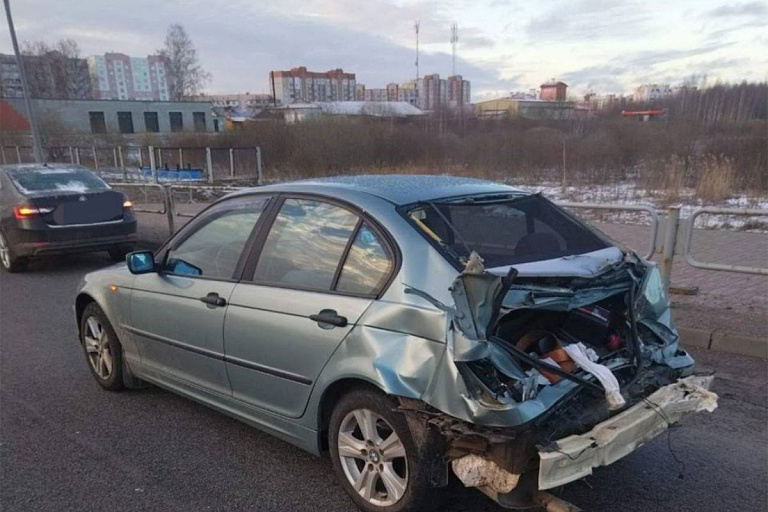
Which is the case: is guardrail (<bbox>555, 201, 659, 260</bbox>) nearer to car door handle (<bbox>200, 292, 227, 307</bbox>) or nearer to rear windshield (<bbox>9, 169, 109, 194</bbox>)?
car door handle (<bbox>200, 292, 227, 307</bbox>)

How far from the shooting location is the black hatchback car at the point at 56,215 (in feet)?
28.2

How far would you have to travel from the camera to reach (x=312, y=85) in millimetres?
118688

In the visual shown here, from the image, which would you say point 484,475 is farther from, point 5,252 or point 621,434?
point 5,252

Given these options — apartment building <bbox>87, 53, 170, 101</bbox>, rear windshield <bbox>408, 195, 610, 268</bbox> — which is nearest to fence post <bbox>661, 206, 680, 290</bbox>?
rear windshield <bbox>408, 195, 610, 268</bbox>

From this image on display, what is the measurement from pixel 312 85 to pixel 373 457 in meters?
122

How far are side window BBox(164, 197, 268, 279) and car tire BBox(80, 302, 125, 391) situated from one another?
971 millimetres

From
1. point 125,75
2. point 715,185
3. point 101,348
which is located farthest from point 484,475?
point 125,75

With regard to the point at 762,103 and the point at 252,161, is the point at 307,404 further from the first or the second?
the point at 762,103

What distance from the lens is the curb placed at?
194 inches

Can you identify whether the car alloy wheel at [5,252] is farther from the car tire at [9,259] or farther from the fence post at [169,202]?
the fence post at [169,202]

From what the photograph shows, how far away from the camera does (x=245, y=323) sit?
3.25 m

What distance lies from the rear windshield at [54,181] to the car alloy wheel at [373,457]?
7911 mm

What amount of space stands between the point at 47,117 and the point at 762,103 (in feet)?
198

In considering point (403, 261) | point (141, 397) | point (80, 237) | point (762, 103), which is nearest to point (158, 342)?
point (141, 397)
